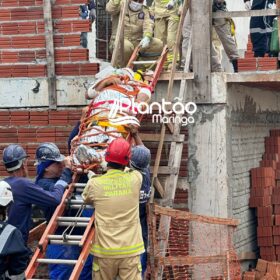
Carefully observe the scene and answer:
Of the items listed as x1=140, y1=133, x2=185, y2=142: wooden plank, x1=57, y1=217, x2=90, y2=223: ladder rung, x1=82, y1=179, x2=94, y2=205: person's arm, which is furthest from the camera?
x1=140, y1=133, x2=185, y2=142: wooden plank

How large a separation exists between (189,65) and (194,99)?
663 mm

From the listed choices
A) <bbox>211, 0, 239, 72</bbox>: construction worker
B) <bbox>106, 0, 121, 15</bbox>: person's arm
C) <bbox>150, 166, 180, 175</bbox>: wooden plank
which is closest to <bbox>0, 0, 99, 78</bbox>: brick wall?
<bbox>106, 0, 121, 15</bbox>: person's arm

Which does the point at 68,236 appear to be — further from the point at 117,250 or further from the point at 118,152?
the point at 118,152

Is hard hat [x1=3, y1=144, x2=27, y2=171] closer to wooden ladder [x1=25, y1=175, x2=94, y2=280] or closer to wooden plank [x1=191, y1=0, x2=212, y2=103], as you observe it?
wooden ladder [x1=25, y1=175, x2=94, y2=280]

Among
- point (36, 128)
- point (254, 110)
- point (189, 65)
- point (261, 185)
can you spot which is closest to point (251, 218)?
point (261, 185)

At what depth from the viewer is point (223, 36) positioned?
36.1ft

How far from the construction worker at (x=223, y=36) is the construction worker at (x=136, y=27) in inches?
36.0

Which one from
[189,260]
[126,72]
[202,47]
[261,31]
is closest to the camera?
[189,260]

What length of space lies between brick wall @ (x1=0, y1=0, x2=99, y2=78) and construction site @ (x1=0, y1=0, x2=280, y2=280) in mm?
12

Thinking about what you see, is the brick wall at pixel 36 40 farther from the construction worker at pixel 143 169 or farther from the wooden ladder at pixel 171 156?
the construction worker at pixel 143 169

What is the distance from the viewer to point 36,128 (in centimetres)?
1065

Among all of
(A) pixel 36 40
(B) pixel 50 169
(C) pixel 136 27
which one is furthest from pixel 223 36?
(B) pixel 50 169

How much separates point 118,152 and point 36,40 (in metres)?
3.36

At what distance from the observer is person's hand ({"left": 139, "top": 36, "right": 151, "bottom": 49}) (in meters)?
11.1
